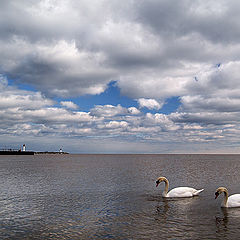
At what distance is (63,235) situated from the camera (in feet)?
51.9

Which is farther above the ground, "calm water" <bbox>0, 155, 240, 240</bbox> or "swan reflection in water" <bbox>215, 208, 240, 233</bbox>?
"swan reflection in water" <bbox>215, 208, 240, 233</bbox>

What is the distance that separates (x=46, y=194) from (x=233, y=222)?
20.2 meters

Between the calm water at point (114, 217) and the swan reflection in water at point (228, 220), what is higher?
the swan reflection in water at point (228, 220)

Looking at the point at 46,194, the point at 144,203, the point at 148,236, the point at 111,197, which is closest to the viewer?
the point at 148,236

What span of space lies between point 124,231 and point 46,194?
652 inches

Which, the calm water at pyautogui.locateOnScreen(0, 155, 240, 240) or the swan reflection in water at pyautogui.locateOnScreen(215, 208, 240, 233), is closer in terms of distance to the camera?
the calm water at pyautogui.locateOnScreen(0, 155, 240, 240)

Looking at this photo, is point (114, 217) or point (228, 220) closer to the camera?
point (228, 220)

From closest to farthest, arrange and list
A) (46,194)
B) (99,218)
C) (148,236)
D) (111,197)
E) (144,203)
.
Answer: (148,236), (99,218), (144,203), (111,197), (46,194)

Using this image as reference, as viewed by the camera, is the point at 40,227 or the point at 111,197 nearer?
the point at 40,227

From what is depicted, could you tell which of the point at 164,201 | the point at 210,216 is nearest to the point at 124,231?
the point at 210,216

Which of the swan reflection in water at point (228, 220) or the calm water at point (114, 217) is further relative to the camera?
the swan reflection in water at point (228, 220)

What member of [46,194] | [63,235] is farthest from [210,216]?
[46,194]

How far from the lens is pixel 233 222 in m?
18.3

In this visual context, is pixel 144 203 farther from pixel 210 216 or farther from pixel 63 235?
pixel 63 235
